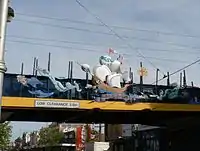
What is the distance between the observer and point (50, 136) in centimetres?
7612

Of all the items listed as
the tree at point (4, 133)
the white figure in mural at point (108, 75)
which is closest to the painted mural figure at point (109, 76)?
the white figure in mural at point (108, 75)

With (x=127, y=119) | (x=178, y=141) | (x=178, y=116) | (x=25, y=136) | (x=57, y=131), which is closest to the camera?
(x=178, y=116)

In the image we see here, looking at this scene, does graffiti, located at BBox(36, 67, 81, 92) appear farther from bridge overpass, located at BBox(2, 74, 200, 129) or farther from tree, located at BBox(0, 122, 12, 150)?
tree, located at BBox(0, 122, 12, 150)

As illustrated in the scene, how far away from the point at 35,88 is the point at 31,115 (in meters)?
5.97

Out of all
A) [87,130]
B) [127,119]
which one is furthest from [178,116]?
[87,130]

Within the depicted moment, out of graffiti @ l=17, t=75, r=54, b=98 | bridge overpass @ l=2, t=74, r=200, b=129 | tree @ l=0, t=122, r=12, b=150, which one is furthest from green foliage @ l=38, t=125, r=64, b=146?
graffiti @ l=17, t=75, r=54, b=98

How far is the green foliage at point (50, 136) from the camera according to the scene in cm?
7490

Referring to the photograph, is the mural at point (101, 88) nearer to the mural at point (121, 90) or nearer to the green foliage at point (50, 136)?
the mural at point (121, 90)

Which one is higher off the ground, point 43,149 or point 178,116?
point 178,116

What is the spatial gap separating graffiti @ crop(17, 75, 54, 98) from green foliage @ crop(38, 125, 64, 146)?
50.1 meters

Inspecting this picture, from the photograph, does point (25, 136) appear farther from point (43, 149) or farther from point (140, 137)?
point (140, 137)

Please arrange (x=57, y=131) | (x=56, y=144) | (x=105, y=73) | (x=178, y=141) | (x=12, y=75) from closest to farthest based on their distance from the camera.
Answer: (x=12, y=75)
(x=105, y=73)
(x=178, y=141)
(x=56, y=144)
(x=57, y=131)

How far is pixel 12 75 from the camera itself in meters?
23.2

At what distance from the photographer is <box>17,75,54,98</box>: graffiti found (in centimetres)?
2330
